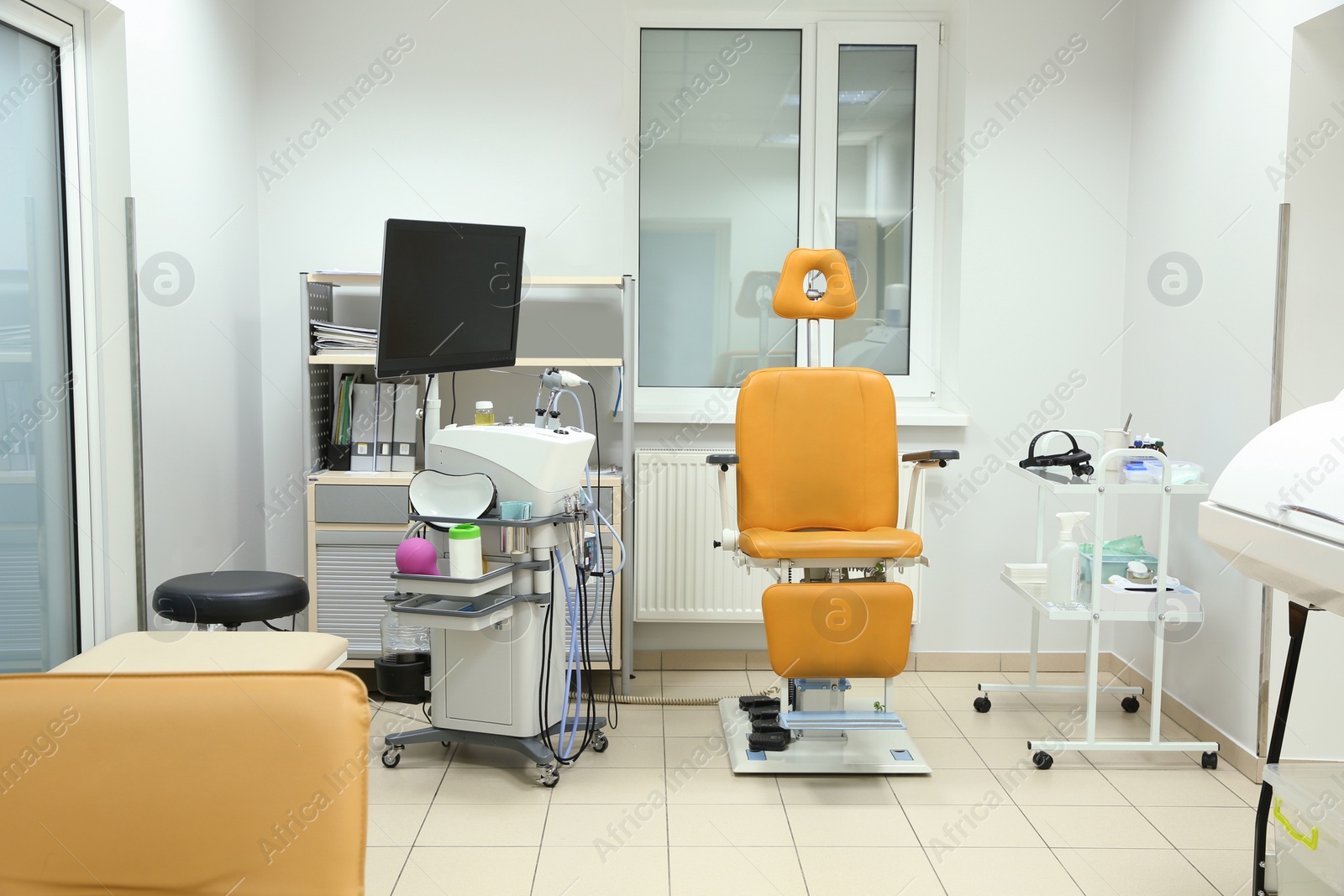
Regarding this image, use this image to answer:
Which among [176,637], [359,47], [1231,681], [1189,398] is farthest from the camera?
[359,47]

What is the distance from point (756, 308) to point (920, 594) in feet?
4.05

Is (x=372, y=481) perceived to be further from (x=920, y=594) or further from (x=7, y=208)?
(x=920, y=594)

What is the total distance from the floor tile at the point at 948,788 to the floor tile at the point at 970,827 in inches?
1.5

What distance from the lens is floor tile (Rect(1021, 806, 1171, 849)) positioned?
7.80ft

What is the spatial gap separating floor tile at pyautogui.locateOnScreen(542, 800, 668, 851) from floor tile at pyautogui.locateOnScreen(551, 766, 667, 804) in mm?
31

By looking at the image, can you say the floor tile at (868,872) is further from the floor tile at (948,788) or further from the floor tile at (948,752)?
the floor tile at (948,752)

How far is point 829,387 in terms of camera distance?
9.75 feet

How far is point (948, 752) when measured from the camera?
2.94 m

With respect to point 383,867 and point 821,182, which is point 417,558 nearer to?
point 383,867

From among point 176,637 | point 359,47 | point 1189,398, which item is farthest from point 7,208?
point 1189,398

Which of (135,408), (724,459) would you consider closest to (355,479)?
(135,408)

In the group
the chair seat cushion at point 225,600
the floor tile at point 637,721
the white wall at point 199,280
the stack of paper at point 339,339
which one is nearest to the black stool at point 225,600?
the chair seat cushion at point 225,600

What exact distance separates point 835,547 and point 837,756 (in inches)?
24.0
